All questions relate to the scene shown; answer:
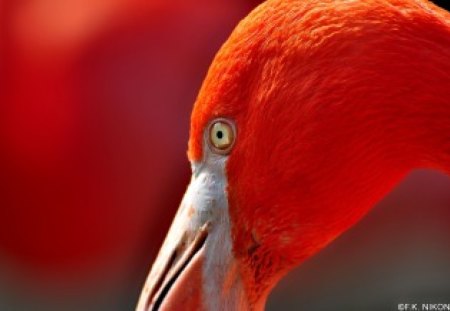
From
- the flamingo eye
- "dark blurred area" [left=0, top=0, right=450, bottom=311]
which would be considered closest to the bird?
the flamingo eye

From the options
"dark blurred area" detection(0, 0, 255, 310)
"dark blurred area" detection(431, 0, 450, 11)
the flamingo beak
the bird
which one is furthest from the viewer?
"dark blurred area" detection(431, 0, 450, 11)

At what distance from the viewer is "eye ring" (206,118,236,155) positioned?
1.25 meters

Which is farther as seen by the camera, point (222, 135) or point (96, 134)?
point (96, 134)

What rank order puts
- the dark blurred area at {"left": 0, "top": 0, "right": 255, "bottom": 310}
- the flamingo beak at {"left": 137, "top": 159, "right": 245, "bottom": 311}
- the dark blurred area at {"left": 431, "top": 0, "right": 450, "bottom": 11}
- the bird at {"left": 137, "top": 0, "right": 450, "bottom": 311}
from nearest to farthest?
the bird at {"left": 137, "top": 0, "right": 450, "bottom": 311}
the flamingo beak at {"left": 137, "top": 159, "right": 245, "bottom": 311}
the dark blurred area at {"left": 0, "top": 0, "right": 255, "bottom": 310}
the dark blurred area at {"left": 431, "top": 0, "right": 450, "bottom": 11}

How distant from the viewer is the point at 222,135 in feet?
4.12

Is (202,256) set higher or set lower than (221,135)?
lower

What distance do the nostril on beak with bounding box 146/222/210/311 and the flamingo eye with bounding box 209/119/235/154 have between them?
17 centimetres

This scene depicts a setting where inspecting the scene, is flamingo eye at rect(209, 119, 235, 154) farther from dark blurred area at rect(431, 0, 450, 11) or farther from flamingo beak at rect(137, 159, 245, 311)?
dark blurred area at rect(431, 0, 450, 11)

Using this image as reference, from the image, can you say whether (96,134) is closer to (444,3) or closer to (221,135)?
(221,135)

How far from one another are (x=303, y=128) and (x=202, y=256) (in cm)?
36

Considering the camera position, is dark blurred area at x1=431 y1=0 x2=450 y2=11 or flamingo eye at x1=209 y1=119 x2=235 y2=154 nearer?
flamingo eye at x1=209 y1=119 x2=235 y2=154

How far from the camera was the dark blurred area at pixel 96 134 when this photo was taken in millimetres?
2635

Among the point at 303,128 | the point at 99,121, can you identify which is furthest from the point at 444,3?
the point at 303,128

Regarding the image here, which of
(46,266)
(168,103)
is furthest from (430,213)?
(46,266)
